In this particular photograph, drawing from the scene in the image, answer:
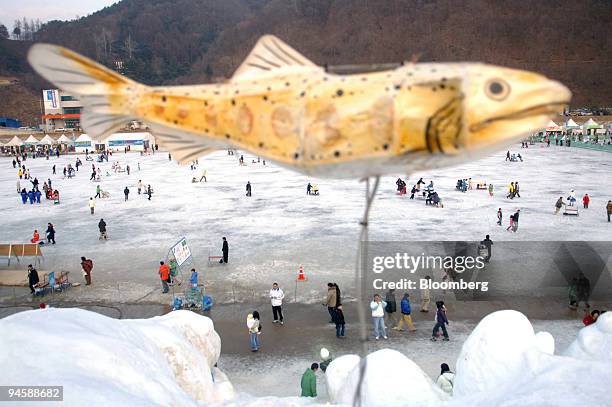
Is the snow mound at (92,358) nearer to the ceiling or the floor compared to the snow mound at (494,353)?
nearer to the ceiling

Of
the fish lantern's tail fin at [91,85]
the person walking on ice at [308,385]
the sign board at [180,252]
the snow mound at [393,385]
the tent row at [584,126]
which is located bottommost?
the person walking on ice at [308,385]

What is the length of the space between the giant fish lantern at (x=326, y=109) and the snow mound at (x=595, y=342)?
5.22 metres

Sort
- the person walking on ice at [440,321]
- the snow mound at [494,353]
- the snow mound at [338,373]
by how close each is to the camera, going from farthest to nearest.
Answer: the person walking on ice at [440,321] < the snow mound at [338,373] < the snow mound at [494,353]

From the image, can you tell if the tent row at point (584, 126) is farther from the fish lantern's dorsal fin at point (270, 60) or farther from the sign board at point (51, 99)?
the sign board at point (51, 99)

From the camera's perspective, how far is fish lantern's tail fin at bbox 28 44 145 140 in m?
2.27

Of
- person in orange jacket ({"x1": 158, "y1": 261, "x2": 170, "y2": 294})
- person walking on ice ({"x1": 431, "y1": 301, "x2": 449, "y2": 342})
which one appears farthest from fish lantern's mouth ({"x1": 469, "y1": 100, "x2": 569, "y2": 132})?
person in orange jacket ({"x1": 158, "y1": 261, "x2": 170, "y2": 294})

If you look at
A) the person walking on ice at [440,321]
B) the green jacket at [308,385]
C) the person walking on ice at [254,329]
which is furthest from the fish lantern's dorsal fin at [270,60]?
the person walking on ice at [440,321]

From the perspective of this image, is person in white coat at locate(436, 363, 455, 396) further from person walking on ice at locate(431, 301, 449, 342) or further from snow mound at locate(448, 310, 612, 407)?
person walking on ice at locate(431, 301, 449, 342)

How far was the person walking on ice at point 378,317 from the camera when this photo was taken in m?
9.52

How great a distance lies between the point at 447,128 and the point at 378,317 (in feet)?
26.9

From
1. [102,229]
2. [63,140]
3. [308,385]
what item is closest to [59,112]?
[63,140]

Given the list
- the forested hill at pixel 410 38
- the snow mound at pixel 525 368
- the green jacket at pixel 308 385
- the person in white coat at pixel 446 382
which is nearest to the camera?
the snow mound at pixel 525 368

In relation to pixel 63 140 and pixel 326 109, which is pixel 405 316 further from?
pixel 63 140

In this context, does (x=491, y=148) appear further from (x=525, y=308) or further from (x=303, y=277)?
(x=303, y=277)
